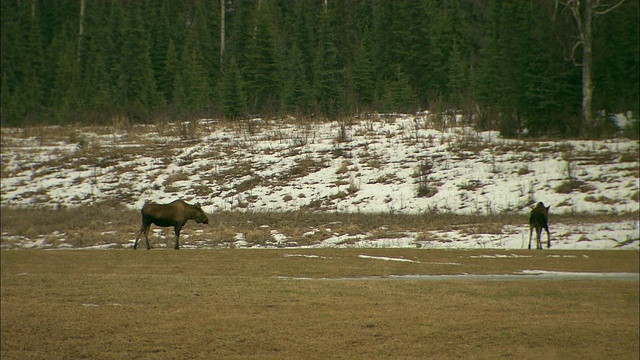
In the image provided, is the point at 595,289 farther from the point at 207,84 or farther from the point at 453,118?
the point at 207,84

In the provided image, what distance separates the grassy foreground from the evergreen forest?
1893 centimetres

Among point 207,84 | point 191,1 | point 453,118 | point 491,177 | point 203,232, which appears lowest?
point 203,232

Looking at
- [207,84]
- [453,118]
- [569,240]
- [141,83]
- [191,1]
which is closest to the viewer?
[569,240]

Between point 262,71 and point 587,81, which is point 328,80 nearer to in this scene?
point 262,71

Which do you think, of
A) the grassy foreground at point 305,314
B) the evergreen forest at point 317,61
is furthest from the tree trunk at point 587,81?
the grassy foreground at point 305,314

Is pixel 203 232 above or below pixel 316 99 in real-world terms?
below

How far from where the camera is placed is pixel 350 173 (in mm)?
28578

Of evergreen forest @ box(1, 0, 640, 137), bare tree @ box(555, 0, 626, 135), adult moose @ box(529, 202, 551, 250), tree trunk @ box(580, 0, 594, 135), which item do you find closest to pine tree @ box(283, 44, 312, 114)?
evergreen forest @ box(1, 0, 640, 137)

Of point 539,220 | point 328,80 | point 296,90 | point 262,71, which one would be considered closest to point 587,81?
point 539,220

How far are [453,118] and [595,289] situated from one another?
2623 centimetres

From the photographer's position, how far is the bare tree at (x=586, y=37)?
2898 centimetres

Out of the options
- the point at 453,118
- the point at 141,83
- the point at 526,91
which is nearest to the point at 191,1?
the point at 141,83

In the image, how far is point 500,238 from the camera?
19.1 metres

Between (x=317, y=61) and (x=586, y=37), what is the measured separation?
2068 cm
